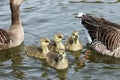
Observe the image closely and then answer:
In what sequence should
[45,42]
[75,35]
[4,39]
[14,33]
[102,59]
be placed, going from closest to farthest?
[45,42], [75,35], [102,59], [4,39], [14,33]

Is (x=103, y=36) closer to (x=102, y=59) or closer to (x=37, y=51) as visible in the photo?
(x=102, y=59)

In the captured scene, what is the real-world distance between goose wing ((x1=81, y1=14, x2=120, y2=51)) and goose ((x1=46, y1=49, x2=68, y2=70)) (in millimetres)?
1428

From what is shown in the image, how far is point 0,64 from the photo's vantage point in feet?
Result: 34.6

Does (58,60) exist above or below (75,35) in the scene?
below

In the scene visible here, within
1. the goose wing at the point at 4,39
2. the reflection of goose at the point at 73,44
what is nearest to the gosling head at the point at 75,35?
the reflection of goose at the point at 73,44

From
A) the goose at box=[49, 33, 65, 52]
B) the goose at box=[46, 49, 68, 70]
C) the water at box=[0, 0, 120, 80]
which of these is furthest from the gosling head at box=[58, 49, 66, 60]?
the goose at box=[49, 33, 65, 52]

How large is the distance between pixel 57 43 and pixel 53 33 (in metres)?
1.63

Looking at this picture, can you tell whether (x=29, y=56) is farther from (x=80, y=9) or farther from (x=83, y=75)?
(x=80, y=9)

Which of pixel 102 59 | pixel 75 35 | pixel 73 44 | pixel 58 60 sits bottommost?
pixel 102 59

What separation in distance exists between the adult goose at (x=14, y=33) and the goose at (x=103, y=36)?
1.79 metres

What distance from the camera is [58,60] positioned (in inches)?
392

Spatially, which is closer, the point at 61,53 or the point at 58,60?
the point at 61,53

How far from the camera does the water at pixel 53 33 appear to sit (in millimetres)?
9859

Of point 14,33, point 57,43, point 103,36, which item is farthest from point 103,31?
point 14,33
